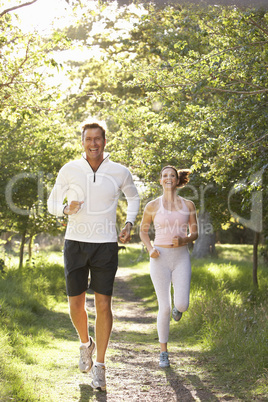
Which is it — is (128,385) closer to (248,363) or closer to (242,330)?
(248,363)

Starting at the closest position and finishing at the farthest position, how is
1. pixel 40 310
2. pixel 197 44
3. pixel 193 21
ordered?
pixel 193 21
pixel 40 310
pixel 197 44

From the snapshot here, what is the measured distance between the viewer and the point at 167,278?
6.01 meters

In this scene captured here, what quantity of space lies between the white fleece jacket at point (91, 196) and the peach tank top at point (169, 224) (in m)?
1.04

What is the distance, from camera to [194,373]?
5703mm

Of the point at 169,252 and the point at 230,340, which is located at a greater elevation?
the point at 169,252

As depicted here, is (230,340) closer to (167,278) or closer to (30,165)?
(167,278)

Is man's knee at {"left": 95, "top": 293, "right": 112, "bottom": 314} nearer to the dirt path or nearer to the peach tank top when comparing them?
the dirt path

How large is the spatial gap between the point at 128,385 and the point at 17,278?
25.0ft

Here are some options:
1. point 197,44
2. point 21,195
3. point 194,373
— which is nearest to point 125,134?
point 197,44

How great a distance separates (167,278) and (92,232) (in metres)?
1.50

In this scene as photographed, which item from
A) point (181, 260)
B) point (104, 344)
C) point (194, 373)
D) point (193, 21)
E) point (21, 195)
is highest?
point (193, 21)

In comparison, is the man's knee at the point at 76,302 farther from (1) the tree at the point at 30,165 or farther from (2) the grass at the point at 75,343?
(1) the tree at the point at 30,165

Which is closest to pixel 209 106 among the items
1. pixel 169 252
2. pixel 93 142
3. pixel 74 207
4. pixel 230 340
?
pixel 169 252

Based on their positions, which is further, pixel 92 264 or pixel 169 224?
pixel 169 224
